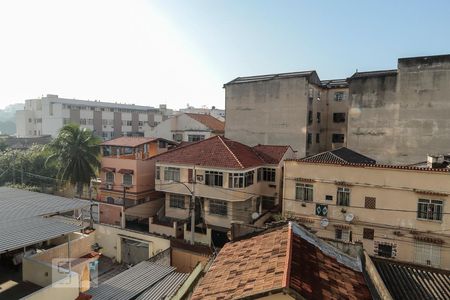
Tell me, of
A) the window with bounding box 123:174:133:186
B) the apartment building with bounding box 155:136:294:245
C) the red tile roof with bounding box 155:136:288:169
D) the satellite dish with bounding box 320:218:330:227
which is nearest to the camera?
the satellite dish with bounding box 320:218:330:227

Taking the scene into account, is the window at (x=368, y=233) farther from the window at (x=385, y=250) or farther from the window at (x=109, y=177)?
the window at (x=109, y=177)

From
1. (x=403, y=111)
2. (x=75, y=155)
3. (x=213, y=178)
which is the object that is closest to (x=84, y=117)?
(x=75, y=155)

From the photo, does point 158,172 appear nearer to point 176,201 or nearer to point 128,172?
point 176,201

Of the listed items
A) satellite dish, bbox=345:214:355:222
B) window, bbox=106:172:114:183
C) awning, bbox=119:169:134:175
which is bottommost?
satellite dish, bbox=345:214:355:222

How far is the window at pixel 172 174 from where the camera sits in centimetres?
2925

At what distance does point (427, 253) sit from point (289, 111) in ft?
67.5

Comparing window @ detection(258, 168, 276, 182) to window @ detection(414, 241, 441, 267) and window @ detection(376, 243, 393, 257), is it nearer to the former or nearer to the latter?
window @ detection(376, 243, 393, 257)

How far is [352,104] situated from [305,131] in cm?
621

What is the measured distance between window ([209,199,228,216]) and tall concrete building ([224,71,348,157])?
1353cm

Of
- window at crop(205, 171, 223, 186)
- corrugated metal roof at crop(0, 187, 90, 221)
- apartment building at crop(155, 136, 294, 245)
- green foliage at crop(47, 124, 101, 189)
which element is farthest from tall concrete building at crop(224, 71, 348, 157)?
corrugated metal roof at crop(0, 187, 90, 221)

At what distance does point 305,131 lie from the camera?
36344mm

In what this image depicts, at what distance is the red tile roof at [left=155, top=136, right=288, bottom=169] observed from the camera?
88.9 feet

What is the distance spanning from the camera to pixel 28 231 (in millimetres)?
11961

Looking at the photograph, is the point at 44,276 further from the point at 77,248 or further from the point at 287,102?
the point at 287,102
